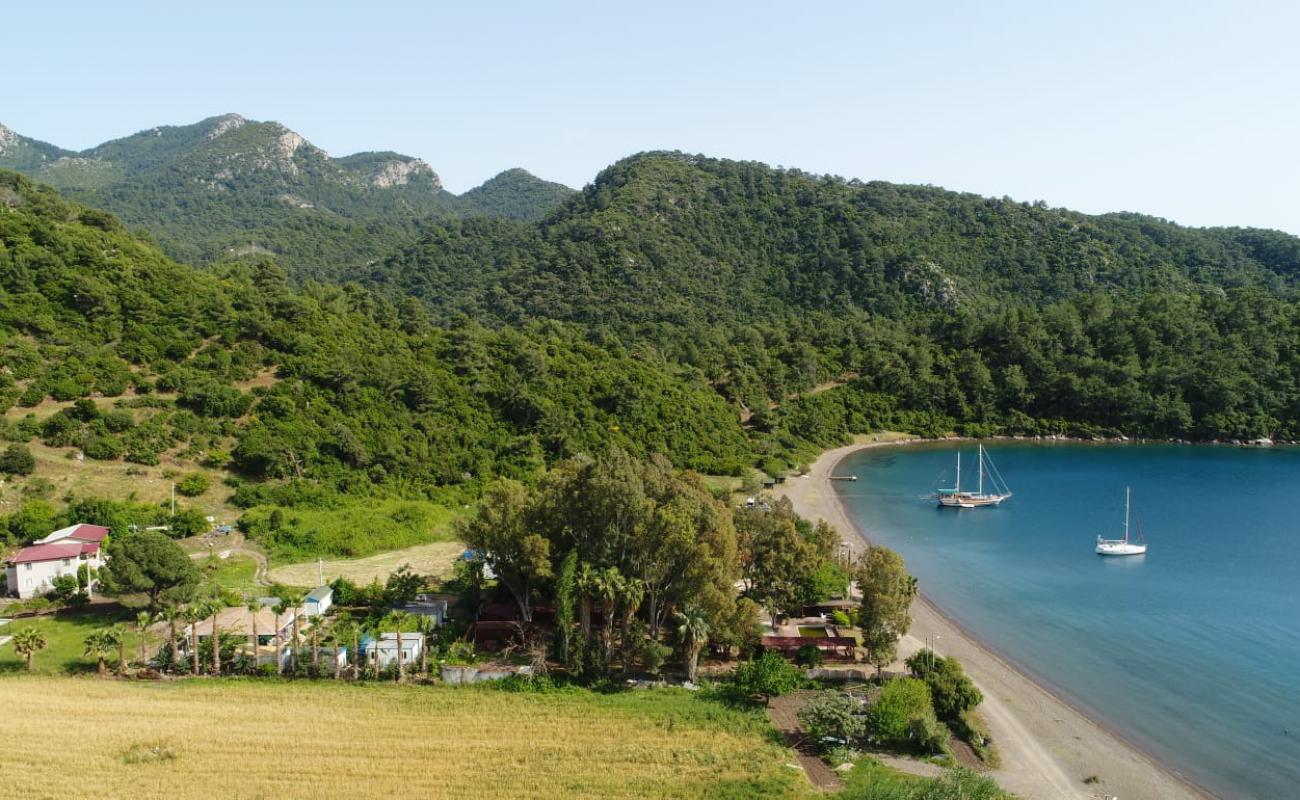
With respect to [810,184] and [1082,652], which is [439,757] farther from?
[810,184]

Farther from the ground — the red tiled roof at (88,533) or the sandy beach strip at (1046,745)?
the red tiled roof at (88,533)

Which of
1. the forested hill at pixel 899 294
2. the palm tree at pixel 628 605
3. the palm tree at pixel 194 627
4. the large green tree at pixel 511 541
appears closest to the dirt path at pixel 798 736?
the palm tree at pixel 628 605

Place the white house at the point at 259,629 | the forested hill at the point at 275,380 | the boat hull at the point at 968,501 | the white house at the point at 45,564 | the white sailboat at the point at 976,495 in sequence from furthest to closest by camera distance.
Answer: the white sailboat at the point at 976,495 < the boat hull at the point at 968,501 < the forested hill at the point at 275,380 < the white house at the point at 45,564 < the white house at the point at 259,629

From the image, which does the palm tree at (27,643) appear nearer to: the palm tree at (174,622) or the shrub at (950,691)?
the palm tree at (174,622)

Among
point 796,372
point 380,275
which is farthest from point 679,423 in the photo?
point 380,275

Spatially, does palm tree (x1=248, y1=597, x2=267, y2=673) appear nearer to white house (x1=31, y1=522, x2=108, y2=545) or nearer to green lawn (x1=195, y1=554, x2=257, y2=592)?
green lawn (x1=195, y1=554, x2=257, y2=592)

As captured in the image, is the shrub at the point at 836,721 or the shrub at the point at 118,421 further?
the shrub at the point at 118,421
